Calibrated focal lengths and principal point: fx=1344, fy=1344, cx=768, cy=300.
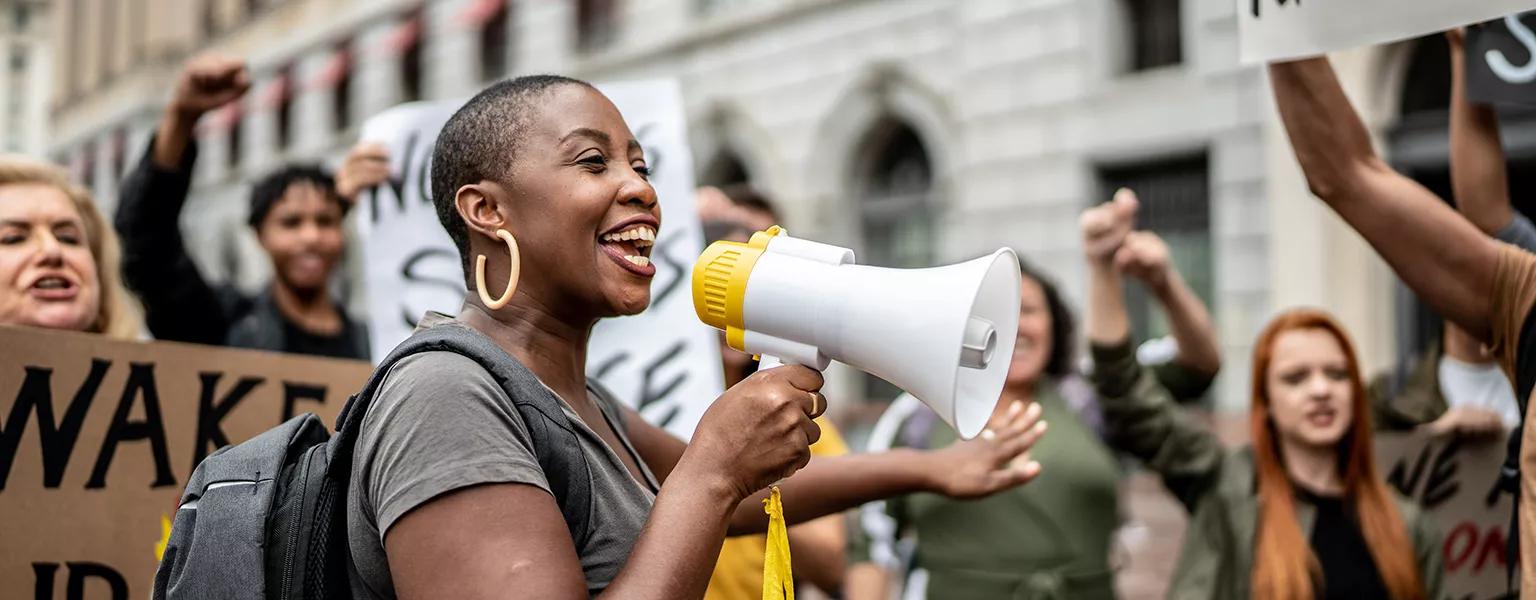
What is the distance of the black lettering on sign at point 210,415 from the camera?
8.60ft

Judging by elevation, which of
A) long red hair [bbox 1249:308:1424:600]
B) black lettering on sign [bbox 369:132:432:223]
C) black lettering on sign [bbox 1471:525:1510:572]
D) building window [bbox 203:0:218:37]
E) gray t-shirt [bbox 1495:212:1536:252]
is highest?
building window [bbox 203:0:218:37]

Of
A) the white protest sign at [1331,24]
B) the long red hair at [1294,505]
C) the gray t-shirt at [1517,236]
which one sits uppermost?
the white protest sign at [1331,24]

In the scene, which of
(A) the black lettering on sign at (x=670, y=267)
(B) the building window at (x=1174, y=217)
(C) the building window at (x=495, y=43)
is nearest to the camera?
(A) the black lettering on sign at (x=670, y=267)

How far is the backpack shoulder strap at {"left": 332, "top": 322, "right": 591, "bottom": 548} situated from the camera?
4.91ft

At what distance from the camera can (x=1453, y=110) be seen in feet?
8.98

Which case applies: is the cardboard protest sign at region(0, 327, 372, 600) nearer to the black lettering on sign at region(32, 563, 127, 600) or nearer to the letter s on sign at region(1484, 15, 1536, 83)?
the black lettering on sign at region(32, 563, 127, 600)

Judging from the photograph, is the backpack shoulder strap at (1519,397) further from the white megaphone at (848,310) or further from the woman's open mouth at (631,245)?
Answer: the woman's open mouth at (631,245)

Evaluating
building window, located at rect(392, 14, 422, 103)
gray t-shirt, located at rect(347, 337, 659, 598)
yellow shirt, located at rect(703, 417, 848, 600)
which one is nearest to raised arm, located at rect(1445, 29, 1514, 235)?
yellow shirt, located at rect(703, 417, 848, 600)

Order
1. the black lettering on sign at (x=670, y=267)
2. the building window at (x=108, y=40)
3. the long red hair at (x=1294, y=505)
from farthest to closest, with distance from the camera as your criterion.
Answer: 1. the building window at (x=108, y=40)
2. the black lettering on sign at (x=670, y=267)
3. the long red hair at (x=1294, y=505)

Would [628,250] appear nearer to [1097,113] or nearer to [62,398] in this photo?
[62,398]

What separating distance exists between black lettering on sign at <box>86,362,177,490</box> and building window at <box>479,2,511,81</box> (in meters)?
15.7

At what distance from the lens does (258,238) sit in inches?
157

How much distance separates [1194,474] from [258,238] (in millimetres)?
2738

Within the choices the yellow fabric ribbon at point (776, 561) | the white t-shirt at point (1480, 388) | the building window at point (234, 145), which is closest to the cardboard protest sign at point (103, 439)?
the yellow fabric ribbon at point (776, 561)
